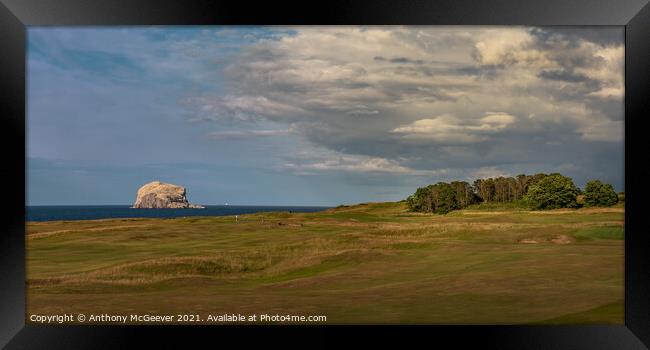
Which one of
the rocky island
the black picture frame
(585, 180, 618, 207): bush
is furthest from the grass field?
the rocky island

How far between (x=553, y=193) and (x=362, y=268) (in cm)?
603

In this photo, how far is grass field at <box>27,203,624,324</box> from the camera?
10867 millimetres

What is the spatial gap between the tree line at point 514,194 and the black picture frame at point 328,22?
12.9 feet

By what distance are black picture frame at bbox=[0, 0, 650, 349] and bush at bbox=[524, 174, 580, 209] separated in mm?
4145

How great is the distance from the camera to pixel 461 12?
9492mm

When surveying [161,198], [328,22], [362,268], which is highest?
[328,22]

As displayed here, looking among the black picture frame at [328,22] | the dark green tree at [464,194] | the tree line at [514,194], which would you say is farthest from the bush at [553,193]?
the black picture frame at [328,22]

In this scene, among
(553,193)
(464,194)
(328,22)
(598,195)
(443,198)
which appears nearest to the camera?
(328,22)

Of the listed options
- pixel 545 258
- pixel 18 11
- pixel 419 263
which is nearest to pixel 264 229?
pixel 419 263

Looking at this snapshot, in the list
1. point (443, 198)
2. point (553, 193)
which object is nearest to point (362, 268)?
point (443, 198)

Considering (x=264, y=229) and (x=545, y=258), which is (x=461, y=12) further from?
(x=264, y=229)

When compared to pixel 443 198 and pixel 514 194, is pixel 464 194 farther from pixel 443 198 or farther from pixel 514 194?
pixel 514 194

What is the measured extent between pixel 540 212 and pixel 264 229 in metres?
9.94

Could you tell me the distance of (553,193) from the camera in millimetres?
14367
